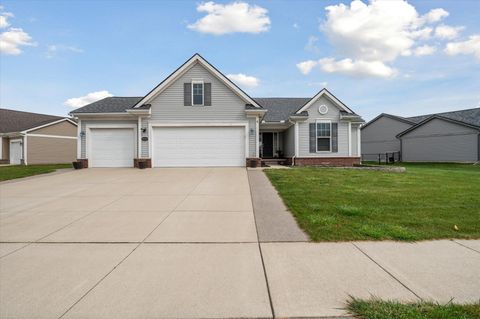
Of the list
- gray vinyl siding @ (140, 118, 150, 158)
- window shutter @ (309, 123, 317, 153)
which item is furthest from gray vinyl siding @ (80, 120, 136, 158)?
window shutter @ (309, 123, 317, 153)

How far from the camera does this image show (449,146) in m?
25.5

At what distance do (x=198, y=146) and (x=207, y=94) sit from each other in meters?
3.03

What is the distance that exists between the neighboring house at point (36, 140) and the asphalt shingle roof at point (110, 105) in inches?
515

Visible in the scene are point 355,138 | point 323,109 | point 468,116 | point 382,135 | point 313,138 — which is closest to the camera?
point 323,109

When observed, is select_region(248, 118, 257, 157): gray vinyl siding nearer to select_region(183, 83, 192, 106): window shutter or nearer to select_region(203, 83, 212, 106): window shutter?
select_region(203, 83, 212, 106): window shutter

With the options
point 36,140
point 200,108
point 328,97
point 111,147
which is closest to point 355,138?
point 328,97

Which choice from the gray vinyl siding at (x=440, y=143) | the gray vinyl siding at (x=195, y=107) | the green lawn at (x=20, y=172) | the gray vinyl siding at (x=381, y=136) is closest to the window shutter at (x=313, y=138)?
the gray vinyl siding at (x=195, y=107)

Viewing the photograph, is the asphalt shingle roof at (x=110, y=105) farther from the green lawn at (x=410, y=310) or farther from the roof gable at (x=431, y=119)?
the roof gable at (x=431, y=119)

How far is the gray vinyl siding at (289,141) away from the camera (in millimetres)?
19047

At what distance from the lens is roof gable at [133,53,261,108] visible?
16422 mm

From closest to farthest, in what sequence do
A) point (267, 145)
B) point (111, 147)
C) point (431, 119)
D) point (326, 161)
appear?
point (111, 147)
point (326, 161)
point (267, 145)
point (431, 119)

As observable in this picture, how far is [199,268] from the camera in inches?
146

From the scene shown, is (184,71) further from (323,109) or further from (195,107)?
(323,109)

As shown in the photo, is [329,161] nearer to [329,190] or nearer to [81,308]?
[329,190]
